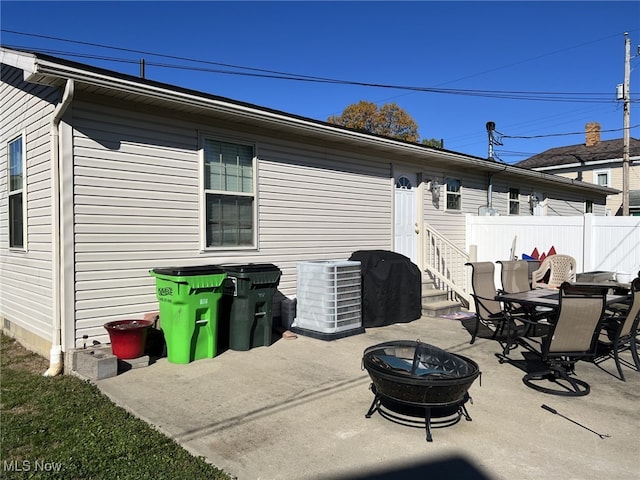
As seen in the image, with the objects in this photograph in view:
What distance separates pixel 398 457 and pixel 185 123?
4871 mm

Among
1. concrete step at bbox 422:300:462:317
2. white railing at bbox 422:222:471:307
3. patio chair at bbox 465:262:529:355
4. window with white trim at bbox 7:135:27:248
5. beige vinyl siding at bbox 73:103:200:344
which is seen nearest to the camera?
beige vinyl siding at bbox 73:103:200:344

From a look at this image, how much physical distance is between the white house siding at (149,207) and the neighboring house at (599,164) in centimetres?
2012

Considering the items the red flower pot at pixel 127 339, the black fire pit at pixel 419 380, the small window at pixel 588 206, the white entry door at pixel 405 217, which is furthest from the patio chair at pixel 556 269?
the small window at pixel 588 206

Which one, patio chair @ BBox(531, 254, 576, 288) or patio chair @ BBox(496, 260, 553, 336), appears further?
patio chair @ BBox(531, 254, 576, 288)

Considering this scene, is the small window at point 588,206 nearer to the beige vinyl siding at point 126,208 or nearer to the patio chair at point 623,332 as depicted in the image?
the patio chair at point 623,332

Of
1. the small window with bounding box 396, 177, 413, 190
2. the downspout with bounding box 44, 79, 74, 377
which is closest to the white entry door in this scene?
the small window with bounding box 396, 177, 413, 190

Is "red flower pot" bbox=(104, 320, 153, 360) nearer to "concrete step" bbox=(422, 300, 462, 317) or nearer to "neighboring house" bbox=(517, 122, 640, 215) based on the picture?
"concrete step" bbox=(422, 300, 462, 317)

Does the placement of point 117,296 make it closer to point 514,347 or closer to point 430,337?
point 430,337

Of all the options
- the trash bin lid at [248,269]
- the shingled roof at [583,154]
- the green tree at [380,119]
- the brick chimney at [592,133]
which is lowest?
the trash bin lid at [248,269]

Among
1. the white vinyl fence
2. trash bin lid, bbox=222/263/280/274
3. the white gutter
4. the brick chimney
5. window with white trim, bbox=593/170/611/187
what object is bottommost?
trash bin lid, bbox=222/263/280/274

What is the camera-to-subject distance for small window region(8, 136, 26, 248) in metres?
6.19

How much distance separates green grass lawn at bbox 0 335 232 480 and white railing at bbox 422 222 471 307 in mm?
7105

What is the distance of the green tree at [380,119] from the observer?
33125mm

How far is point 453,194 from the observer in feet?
35.8
